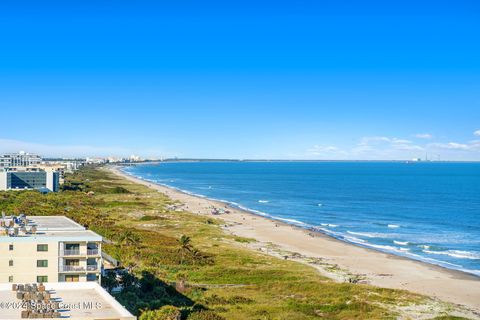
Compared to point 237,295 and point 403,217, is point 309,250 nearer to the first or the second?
point 237,295

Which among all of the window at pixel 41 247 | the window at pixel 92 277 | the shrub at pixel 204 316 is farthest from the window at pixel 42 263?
the shrub at pixel 204 316

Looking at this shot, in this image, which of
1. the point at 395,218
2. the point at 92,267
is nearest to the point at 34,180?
the point at 395,218

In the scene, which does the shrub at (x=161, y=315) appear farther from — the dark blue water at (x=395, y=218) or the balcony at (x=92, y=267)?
the dark blue water at (x=395, y=218)

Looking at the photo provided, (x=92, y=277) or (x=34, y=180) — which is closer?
(x=92, y=277)

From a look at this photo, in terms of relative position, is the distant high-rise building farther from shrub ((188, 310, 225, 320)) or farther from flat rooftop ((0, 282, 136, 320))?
flat rooftop ((0, 282, 136, 320))

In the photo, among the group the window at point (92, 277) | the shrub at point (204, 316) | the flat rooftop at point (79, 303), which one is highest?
the flat rooftop at point (79, 303)

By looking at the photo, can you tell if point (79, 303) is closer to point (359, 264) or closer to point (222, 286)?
point (222, 286)
